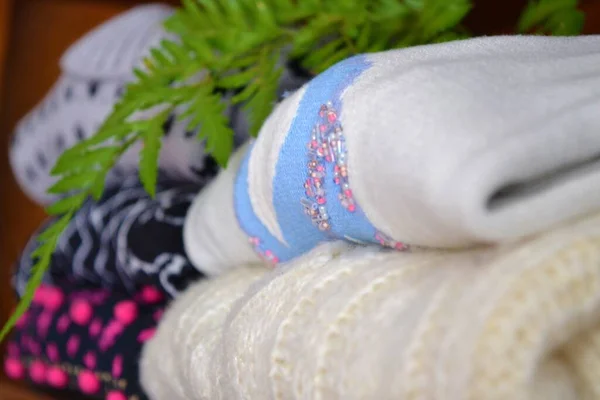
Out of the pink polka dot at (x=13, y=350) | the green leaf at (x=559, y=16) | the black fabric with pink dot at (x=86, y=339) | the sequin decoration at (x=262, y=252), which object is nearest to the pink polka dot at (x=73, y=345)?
the black fabric with pink dot at (x=86, y=339)

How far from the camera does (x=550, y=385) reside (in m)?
0.23

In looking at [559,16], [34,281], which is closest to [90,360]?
[34,281]

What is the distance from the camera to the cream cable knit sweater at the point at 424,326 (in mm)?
224

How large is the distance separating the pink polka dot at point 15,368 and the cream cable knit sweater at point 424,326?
0.40 m

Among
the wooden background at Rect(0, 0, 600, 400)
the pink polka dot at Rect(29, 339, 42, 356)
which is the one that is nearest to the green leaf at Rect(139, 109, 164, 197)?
the pink polka dot at Rect(29, 339, 42, 356)

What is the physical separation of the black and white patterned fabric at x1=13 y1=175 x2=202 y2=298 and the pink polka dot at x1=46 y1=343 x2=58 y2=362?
6 cm

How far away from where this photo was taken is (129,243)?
1.94 feet

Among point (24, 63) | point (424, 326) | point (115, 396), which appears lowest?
Result: point (115, 396)

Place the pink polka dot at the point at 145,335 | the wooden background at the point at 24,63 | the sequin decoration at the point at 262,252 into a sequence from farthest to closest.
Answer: the wooden background at the point at 24,63
the pink polka dot at the point at 145,335
the sequin decoration at the point at 262,252

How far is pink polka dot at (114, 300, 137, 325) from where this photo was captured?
23.4 inches

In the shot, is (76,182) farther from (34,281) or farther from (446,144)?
(446,144)

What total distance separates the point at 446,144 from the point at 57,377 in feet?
1.67

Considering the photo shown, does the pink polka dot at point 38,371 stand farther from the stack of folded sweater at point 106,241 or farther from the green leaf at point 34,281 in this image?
the green leaf at point 34,281

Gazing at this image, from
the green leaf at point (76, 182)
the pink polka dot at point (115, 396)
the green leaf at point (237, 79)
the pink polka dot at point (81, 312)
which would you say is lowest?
the pink polka dot at point (115, 396)
